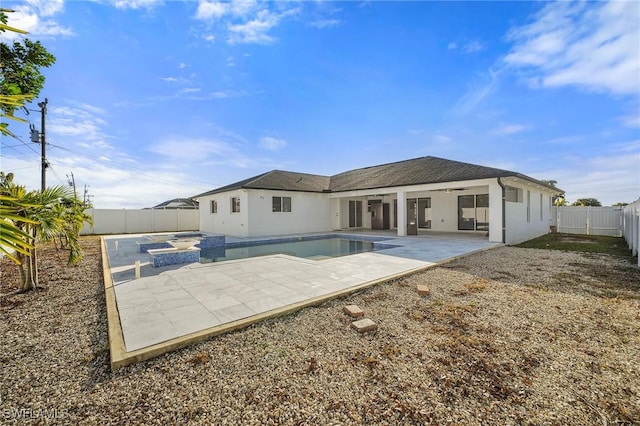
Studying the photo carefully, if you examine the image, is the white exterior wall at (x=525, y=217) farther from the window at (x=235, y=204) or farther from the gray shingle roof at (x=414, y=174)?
the window at (x=235, y=204)

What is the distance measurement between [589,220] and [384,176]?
1412 cm

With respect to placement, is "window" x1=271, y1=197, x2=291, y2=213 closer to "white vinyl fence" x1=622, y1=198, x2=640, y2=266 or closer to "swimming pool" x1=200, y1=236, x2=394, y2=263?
"swimming pool" x1=200, y1=236, x2=394, y2=263

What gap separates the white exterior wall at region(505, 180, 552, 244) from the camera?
12578 mm

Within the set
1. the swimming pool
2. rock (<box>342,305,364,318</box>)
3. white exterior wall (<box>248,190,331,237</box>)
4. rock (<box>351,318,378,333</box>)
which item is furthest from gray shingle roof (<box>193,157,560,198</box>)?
rock (<box>351,318,378,333</box>)

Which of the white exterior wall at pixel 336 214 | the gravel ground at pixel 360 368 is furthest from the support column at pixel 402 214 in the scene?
the gravel ground at pixel 360 368

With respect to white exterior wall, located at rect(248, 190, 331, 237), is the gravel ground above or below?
below

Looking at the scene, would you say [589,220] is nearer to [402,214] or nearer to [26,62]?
[402,214]

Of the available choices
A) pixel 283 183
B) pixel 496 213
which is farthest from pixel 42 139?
pixel 496 213

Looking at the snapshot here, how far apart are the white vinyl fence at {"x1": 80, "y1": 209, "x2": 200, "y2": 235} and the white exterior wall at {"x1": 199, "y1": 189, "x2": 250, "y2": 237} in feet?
7.93

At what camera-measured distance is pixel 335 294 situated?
5.09m

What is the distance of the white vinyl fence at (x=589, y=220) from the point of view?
17359mm

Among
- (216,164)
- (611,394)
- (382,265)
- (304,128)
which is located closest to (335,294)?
(382,265)

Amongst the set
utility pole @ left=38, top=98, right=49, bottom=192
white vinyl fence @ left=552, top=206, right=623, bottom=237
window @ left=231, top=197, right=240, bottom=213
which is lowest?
white vinyl fence @ left=552, top=206, right=623, bottom=237

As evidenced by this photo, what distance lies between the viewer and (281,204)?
17.5m
